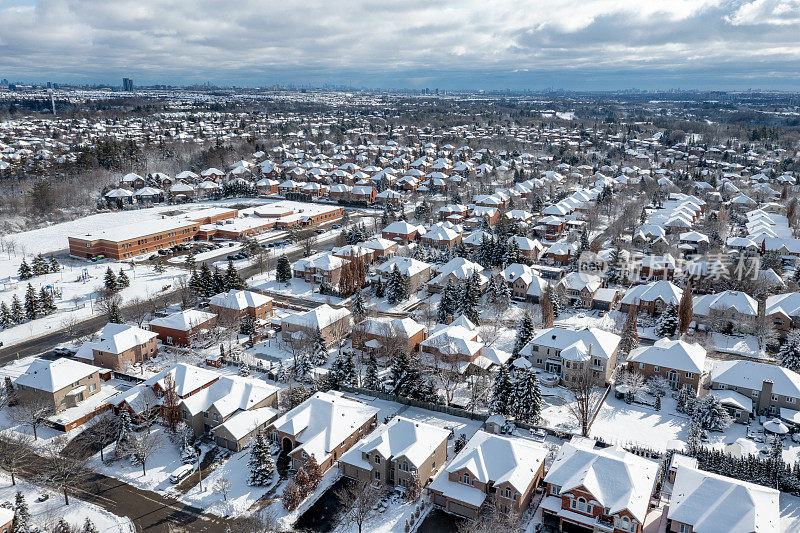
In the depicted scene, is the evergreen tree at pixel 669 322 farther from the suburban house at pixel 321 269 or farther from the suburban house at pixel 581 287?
the suburban house at pixel 321 269

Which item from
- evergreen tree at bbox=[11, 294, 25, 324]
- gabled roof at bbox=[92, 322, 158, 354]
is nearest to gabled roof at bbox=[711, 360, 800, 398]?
gabled roof at bbox=[92, 322, 158, 354]

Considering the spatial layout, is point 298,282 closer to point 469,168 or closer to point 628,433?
point 628,433

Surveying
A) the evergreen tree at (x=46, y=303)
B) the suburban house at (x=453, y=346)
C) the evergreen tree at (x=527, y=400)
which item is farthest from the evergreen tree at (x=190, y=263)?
the evergreen tree at (x=527, y=400)

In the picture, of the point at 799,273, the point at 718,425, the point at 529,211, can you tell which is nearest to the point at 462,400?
the point at 718,425

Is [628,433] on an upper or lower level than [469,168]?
lower

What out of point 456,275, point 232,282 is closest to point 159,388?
point 232,282

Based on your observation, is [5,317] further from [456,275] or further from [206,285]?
[456,275]

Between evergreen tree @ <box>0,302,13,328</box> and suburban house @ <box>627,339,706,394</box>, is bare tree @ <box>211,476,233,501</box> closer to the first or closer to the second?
suburban house @ <box>627,339,706,394</box>
